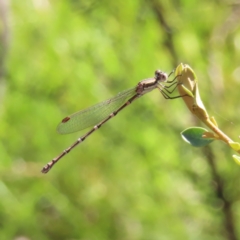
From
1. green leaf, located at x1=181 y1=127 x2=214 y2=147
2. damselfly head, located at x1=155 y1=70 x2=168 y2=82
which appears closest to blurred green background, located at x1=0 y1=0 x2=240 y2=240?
damselfly head, located at x1=155 y1=70 x2=168 y2=82

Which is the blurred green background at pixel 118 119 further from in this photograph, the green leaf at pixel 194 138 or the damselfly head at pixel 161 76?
the green leaf at pixel 194 138

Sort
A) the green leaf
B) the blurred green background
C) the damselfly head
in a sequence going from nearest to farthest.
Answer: the green leaf → the damselfly head → the blurred green background

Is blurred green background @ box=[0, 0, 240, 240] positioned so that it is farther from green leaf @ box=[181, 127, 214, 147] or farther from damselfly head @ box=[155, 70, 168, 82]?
green leaf @ box=[181, 127, 214, 147]

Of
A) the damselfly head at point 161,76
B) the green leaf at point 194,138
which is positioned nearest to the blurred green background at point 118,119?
the damselfly head at point 161,76

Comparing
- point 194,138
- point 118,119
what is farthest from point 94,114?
point 194,138

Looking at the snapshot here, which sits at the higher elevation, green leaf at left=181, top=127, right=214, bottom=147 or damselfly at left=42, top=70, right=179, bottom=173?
damselfly at left=42, top=70, right=179, bottom=173

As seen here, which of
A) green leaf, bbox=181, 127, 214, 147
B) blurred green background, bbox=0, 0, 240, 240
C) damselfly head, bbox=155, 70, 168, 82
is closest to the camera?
green leaf, bbox=181, 127, 214, 147

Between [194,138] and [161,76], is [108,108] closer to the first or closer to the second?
[161,76]

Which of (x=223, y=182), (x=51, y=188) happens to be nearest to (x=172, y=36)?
(x=223, y=182)
